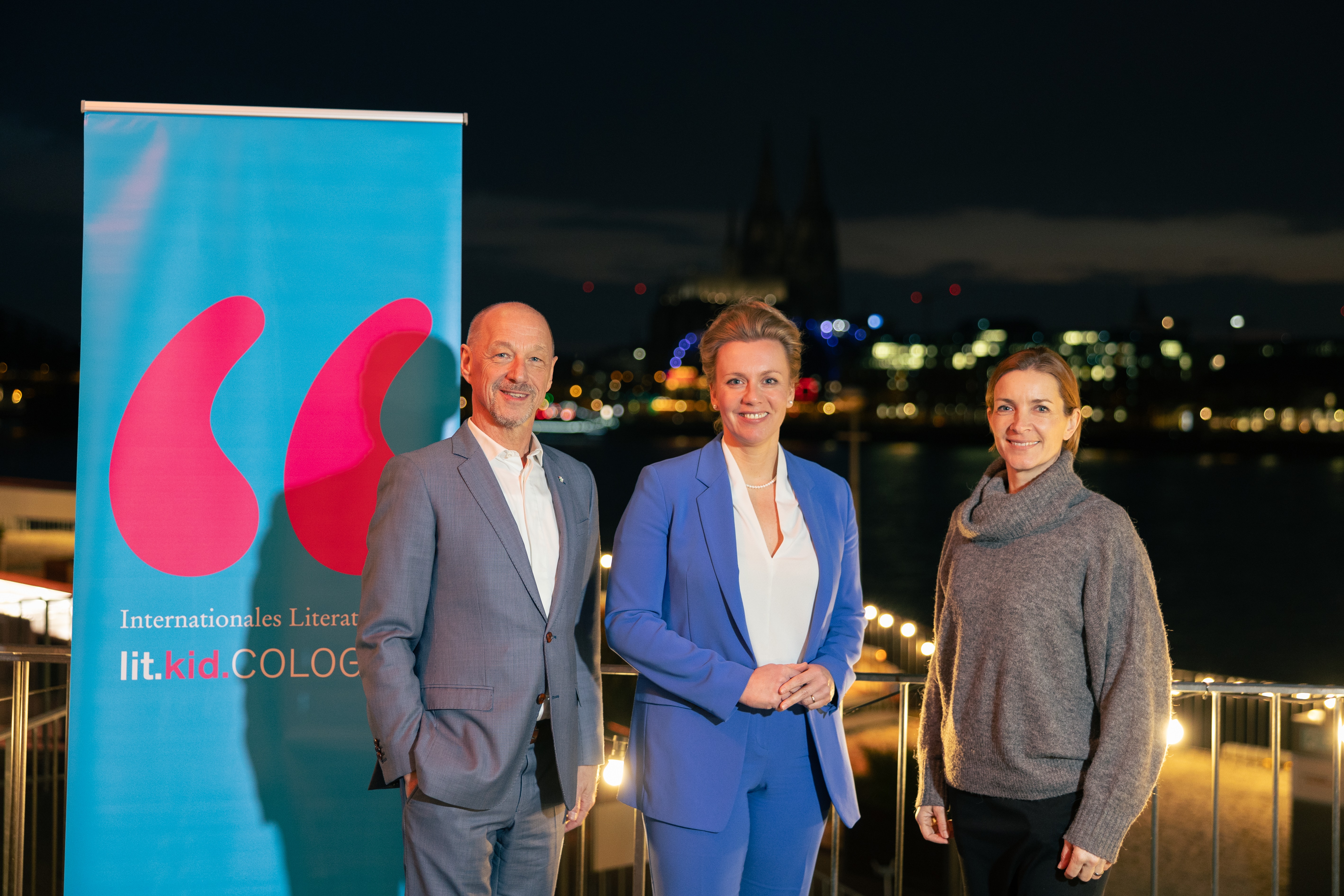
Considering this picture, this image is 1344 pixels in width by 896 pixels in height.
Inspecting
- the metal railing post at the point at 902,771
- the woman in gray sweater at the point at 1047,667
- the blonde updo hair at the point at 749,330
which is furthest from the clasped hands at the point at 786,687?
the metal railing post at the point at 902,771

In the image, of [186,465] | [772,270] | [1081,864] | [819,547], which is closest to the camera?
[1081,864]

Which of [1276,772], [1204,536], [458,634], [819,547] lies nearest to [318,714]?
[458,634]

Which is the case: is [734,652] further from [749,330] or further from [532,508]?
[749,330]

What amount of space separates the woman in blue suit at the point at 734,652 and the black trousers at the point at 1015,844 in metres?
0.23

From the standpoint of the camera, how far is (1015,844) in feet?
5.89

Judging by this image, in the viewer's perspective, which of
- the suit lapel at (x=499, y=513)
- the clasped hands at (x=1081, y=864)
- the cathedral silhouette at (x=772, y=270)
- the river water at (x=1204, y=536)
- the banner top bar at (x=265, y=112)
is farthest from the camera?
the cathedral silhouette at (x=772, y=270)

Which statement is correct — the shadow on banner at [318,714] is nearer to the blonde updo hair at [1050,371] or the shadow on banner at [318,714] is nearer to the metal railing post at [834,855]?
the metal railing post at [834,855]

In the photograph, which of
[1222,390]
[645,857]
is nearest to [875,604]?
[645,857]

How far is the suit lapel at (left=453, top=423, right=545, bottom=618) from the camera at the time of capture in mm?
1913

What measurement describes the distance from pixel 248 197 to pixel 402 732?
4.77 feet

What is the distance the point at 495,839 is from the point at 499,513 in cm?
66

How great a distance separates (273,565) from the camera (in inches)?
96.6

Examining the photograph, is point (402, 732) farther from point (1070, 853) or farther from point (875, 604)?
point (875, 604)

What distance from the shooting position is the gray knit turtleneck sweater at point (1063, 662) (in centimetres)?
170
